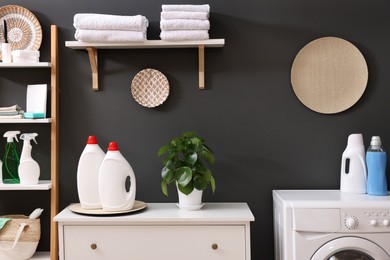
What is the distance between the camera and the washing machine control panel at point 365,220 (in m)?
2.17

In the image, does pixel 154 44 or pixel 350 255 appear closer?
pixel 350 255

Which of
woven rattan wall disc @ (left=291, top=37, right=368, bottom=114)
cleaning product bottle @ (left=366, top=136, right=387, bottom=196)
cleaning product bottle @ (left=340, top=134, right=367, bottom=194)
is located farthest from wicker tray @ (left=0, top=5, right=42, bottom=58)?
cleaning product bottle @ (left=366, top=136, right=387, bottom=196)

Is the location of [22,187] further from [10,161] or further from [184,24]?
[184,24]

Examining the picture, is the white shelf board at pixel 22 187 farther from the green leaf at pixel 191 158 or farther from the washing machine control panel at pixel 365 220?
the washing machine control panel at pixel 365 220

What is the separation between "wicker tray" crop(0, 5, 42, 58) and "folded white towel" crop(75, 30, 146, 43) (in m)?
0.38

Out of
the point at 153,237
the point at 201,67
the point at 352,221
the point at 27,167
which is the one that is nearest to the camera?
the point at 352,221

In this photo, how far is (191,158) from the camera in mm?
2379

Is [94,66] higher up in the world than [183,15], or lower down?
lower down

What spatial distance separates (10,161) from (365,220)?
1890 millimetres

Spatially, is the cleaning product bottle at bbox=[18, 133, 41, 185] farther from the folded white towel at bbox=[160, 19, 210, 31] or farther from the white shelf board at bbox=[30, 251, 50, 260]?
the folded white towel at bbox=[160, 19, 210, 31]

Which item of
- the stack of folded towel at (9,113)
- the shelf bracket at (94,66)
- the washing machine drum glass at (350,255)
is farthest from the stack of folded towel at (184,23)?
the washing machine drum glass at (350,255)

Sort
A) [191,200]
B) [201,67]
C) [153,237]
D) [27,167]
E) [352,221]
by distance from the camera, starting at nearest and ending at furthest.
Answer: [352,221], [153,237], [191,200], [27,167], [201,67]

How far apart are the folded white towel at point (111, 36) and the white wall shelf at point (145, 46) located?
0.04m

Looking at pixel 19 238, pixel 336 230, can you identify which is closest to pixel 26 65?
pixel 19 238
